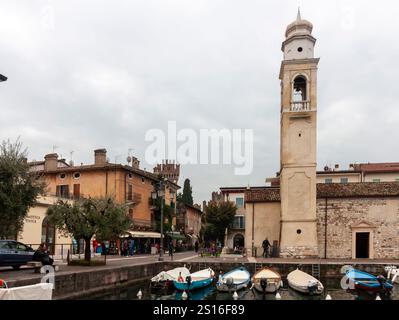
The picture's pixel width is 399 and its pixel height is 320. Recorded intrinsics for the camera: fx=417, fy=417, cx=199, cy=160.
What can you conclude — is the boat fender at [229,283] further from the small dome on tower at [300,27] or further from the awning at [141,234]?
the small dome on tower at [300,27]

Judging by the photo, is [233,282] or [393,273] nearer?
[233,282]

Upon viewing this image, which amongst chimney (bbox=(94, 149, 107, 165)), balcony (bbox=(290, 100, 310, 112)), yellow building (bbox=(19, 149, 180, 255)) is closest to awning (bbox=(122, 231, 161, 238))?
yellow building (bbox=(19, 149, 180, 255))

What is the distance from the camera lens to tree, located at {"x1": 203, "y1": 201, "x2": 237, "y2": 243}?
55.3 meters

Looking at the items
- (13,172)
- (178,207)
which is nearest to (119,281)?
(13,172)

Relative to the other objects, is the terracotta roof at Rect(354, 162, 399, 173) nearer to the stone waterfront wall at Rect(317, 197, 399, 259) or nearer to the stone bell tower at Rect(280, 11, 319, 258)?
the stone waterfront wall at Rect(317, 197, 399, 259)

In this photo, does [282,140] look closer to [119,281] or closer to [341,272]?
[341,272]

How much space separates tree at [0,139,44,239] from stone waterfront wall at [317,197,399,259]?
2515 cm

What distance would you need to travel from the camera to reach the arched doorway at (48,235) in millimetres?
31797

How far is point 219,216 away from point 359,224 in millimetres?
21873

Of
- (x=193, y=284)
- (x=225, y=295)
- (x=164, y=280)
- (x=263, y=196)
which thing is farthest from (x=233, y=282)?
(x=263, y=196)

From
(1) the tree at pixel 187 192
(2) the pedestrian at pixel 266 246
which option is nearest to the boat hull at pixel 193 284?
(2) the pedestrian at pixel 266 246

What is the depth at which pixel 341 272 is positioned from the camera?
95.7ft

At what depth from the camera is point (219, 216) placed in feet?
181

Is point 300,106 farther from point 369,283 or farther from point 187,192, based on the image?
point 187,192
